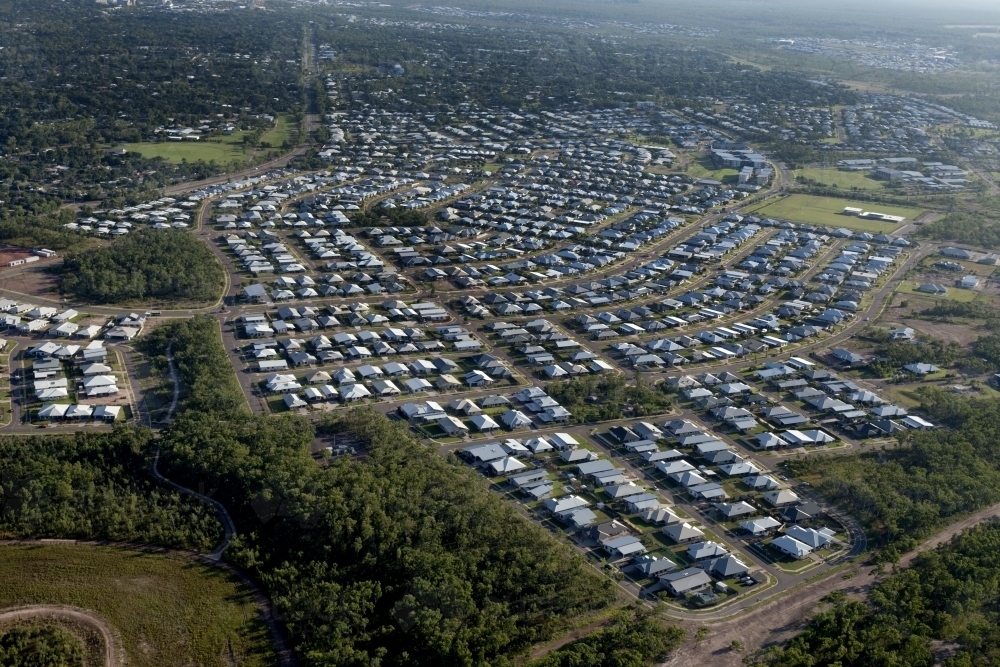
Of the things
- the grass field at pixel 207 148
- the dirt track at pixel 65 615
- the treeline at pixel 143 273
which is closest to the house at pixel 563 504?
the dirt track at pixel 65 615

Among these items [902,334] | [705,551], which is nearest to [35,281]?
[705,551]

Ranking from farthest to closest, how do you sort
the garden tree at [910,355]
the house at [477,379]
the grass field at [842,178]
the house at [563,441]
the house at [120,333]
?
the grass field at [842,178] < the garden tree at [910,355] < the house at [120,333] < the house at [477,379] < the house at [563,441]

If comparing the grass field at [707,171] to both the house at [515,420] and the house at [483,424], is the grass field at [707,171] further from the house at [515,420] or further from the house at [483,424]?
the house at [483,424]

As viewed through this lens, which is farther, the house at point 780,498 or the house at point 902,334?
the house at point 902,334

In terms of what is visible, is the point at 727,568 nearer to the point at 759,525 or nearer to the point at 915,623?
the point at 759,525

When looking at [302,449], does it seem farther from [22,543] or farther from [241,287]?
[241,287]
